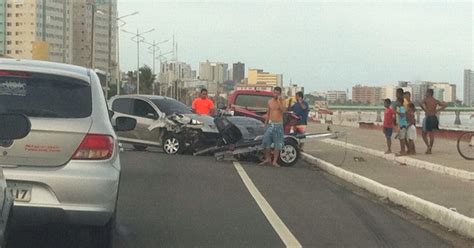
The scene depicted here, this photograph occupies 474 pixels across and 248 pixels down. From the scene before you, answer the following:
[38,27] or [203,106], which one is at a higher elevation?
[38,27]

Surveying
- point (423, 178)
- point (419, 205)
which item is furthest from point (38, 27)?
point (419, 205)

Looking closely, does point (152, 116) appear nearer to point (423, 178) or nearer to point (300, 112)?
point (300, 112)

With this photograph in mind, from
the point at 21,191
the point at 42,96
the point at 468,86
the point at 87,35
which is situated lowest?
the point at 21,191

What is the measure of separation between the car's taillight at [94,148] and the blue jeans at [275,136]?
10185 millimetres

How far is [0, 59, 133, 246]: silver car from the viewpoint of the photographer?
21.1ft

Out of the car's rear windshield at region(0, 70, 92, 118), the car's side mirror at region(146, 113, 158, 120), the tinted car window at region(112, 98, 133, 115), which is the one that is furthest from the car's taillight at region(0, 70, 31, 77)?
the tinted car window at region(112, 98, 133, 115)

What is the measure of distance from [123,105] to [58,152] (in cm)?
1447

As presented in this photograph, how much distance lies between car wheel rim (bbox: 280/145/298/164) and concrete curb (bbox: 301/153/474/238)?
164cm

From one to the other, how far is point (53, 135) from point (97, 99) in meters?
0.64

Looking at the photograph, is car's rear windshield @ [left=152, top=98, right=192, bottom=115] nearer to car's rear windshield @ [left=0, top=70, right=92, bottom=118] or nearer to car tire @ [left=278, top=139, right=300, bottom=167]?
car tire @ [left=278, top=139, right=300, bottom=167]

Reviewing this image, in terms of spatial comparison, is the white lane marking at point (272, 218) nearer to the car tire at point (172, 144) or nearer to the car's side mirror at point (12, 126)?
the car's side mirror at point (12, 126)

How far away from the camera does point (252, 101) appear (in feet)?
82.2

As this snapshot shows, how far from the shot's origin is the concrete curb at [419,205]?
8992 mm

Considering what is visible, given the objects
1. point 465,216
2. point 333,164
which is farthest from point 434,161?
point 465,216
